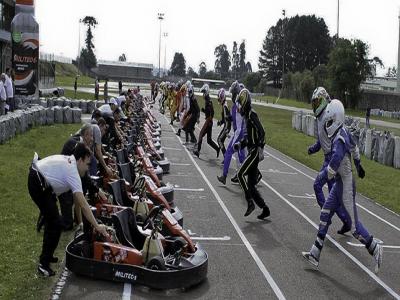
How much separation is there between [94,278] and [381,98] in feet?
210

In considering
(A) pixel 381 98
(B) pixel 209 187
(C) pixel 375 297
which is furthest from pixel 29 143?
(A) pixel 381 98

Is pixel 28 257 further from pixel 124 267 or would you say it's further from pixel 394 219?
pixel 394 219

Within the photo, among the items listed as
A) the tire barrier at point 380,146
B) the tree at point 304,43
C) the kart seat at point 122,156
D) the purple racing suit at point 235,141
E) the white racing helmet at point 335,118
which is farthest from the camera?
the tree at point 304,43

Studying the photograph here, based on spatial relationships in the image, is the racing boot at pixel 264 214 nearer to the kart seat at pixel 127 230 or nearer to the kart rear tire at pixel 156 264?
the kart seat at pixel 127 230

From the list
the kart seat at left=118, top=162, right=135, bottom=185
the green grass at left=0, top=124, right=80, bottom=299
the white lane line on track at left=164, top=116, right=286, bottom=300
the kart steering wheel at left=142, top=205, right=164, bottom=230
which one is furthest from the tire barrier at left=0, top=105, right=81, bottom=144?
the kart steering wheel at left=142, top=205, right=164, bottom=230

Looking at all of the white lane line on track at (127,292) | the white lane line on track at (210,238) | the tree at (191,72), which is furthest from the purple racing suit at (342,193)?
the tree at (191,72)

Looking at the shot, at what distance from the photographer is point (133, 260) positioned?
22.3ft

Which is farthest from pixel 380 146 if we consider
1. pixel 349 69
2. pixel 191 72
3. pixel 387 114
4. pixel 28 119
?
pixel 191 72

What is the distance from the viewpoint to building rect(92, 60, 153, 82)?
136 meters

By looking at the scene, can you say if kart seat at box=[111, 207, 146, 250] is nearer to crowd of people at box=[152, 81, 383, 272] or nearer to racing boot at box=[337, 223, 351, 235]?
crowd of people at box=[152, 81, 383, 272]

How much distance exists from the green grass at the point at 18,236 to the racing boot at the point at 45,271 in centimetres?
7

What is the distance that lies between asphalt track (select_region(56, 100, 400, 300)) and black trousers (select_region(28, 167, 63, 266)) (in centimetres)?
44

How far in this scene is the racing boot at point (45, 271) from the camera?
22.4ft

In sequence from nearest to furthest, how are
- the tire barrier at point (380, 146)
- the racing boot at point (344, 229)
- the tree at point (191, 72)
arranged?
the racing boot at point (344, 229)
the tire barrier at point (380, 146)
the tree at point (191, 72)
